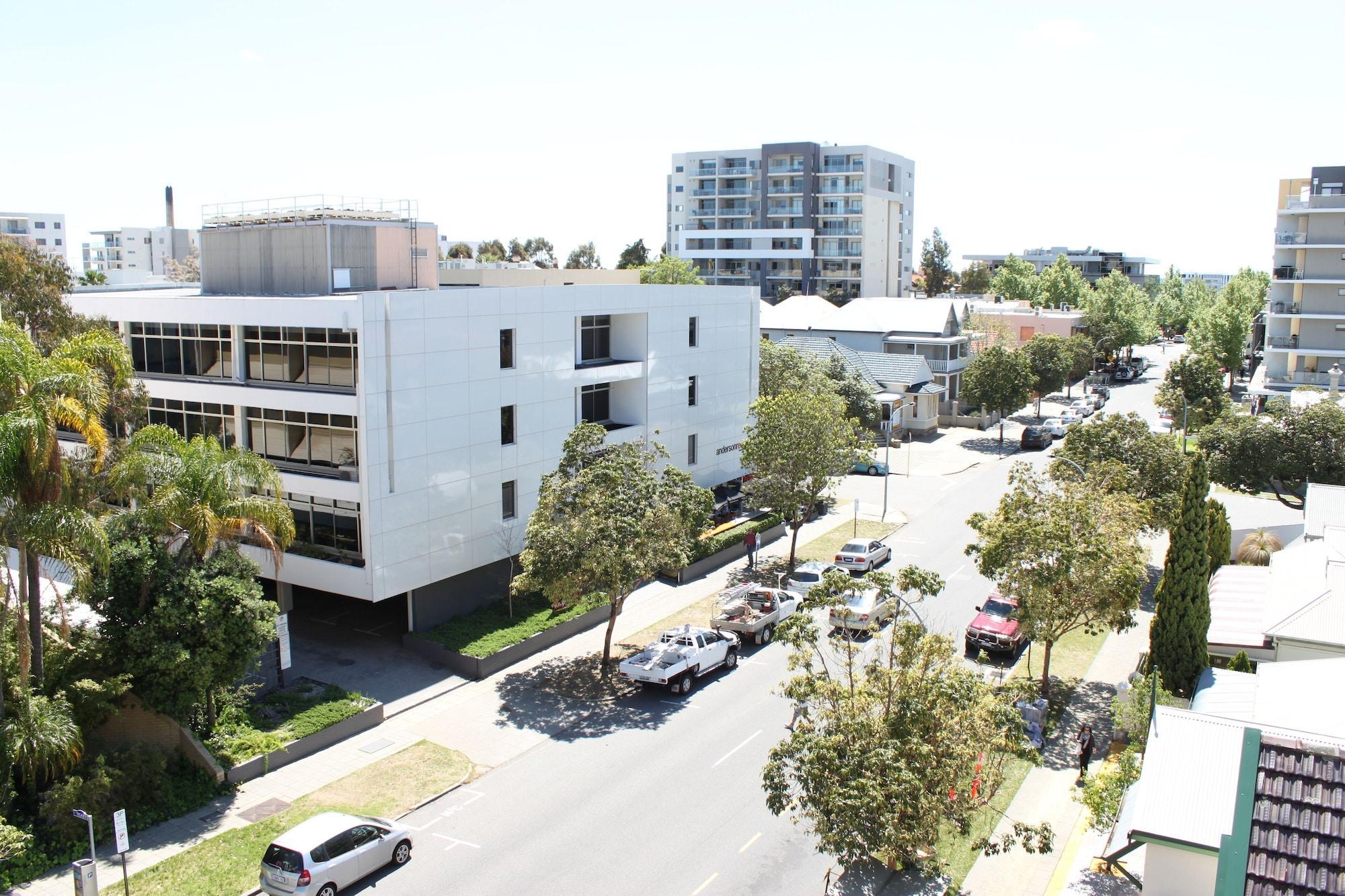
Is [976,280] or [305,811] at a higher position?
[976,280]

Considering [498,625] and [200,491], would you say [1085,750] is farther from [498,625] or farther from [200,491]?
[200,491]

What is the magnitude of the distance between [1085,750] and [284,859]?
17788 mm

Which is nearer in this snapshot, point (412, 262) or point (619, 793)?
point (619, 793)

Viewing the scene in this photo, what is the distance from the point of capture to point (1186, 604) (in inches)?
1038

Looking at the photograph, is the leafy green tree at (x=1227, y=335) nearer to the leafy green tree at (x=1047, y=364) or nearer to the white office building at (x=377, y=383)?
the leafy green tree at (x=1047, y=364)

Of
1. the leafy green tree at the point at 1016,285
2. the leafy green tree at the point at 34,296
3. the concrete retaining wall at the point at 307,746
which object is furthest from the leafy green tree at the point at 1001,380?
the leafy green tree at the point at 1016,285

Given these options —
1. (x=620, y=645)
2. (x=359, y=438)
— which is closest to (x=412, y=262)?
(x=359, y=438)

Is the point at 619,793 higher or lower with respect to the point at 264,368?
lower

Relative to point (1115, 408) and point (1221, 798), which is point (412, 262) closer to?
point (1221, 798)

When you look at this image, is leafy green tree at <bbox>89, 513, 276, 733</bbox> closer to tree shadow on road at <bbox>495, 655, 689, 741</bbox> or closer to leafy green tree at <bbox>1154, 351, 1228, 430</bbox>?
tree shadow on road at <bbox>495, 655, 689, 741</bbox>

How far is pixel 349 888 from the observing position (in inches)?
780

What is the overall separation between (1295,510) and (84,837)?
46.7 metres

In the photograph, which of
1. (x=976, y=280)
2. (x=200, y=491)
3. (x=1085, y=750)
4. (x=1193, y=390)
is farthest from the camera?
(x=976, y=280)

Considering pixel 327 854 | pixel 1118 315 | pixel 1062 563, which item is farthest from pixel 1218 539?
pixel 1118 315
